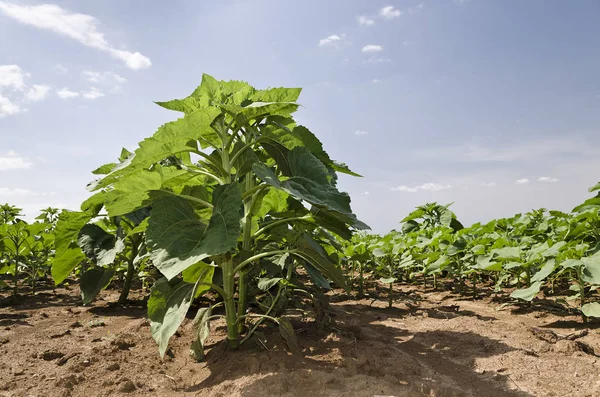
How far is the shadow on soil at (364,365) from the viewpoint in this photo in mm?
2033

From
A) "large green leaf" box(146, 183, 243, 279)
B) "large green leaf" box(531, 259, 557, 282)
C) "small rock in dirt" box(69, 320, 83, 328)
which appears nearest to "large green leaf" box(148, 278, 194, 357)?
"large green leaf" box(146, 183, 243, 279)

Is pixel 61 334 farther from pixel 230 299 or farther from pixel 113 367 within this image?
pixel 230 299

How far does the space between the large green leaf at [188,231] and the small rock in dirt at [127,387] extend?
0.86 metres

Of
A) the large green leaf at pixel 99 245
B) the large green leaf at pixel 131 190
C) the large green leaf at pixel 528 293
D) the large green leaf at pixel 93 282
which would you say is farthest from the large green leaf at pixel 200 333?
the large green leaf at pixel 528 293

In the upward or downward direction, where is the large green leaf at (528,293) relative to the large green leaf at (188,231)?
downward

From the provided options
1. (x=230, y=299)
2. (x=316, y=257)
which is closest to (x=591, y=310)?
(x=316, y=257)

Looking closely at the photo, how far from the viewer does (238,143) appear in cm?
251

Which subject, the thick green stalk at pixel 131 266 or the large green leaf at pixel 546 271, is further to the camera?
the thick green stalk at pixel 131 266

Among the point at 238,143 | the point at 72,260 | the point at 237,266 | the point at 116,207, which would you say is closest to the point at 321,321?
the point at 237,266

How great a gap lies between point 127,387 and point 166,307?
0.44 metres

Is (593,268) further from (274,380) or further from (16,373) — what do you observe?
(16,373)

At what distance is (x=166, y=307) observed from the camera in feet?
7.68

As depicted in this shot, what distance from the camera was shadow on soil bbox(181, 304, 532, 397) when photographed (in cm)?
203

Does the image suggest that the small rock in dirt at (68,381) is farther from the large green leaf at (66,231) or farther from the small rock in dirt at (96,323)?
the small rock in dirt at (96,323)
